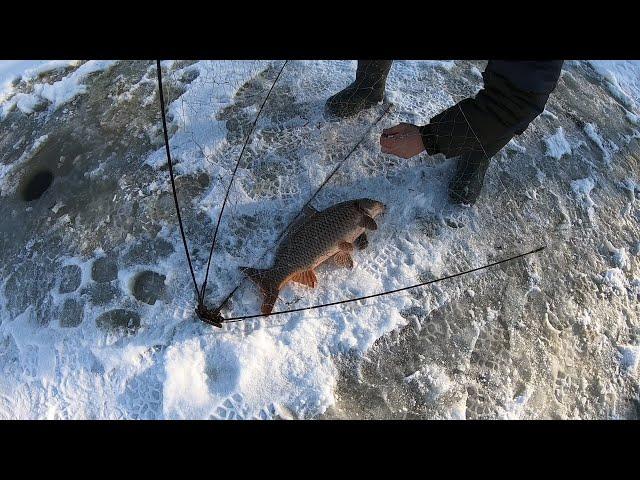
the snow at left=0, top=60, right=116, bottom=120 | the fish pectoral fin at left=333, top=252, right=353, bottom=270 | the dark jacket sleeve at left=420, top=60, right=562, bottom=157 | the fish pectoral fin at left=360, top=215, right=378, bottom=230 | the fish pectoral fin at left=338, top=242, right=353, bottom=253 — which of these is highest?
the dark jacket sleeve at left=420, top=60, right=562, bottom=157

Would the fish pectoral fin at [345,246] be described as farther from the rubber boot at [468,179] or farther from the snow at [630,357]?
the snow at [630,357]

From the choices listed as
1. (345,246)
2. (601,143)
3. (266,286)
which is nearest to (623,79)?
(601,143)

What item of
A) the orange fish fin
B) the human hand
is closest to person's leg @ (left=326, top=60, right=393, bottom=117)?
the human hand

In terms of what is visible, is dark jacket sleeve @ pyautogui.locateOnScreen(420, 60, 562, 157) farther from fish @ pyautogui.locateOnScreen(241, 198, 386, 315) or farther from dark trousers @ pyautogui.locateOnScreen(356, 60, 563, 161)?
fish @ pyautogui.locateOnScreen(241, 198, 386, 315)

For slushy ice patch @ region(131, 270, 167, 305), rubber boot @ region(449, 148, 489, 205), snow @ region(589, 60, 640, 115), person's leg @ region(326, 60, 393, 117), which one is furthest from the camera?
snow @ region(589, 60, 640, 115)

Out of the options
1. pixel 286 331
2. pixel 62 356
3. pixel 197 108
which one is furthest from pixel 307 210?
pixel 62 356

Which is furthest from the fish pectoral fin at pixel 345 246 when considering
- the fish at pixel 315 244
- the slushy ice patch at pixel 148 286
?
the slushy ice patch at pixel 148 286

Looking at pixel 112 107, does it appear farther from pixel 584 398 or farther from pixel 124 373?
pixel 584 398
